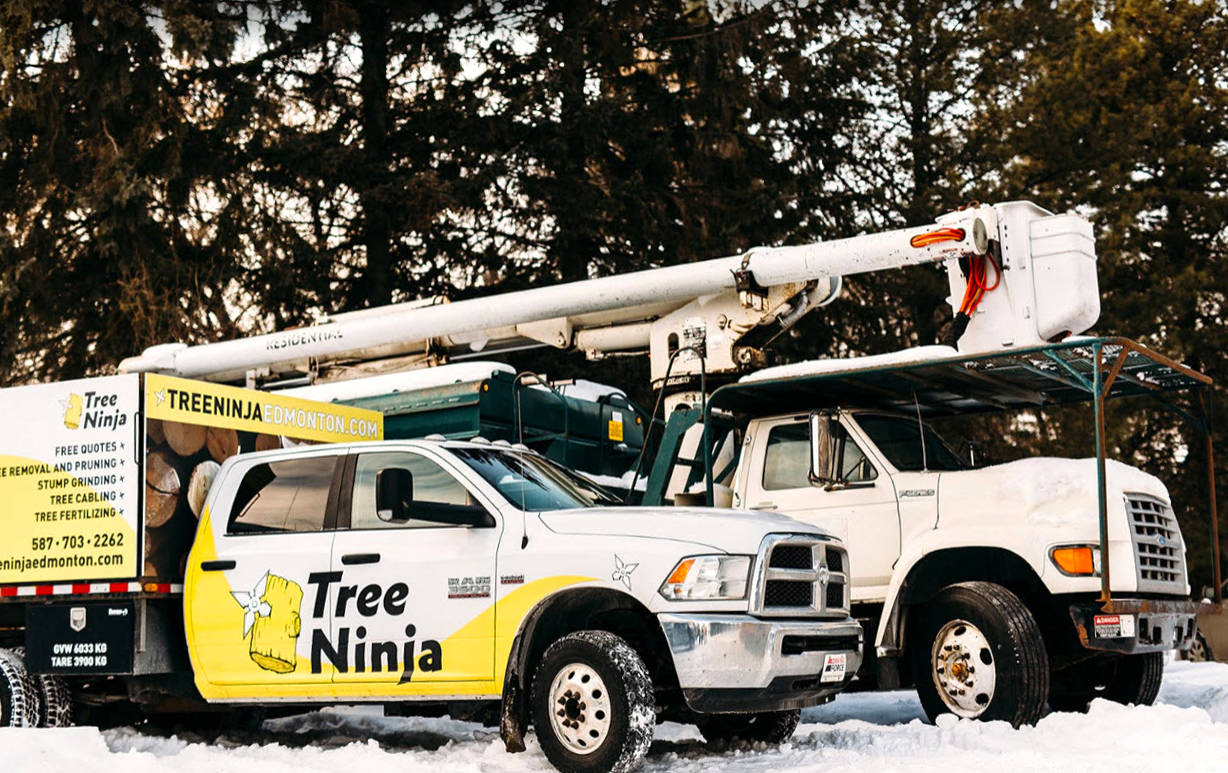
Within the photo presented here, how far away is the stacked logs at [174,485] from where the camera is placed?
9.65 meters

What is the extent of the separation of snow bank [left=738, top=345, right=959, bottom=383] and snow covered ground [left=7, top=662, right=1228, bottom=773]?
8.36 ft

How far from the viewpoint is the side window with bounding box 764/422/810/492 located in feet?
35.8

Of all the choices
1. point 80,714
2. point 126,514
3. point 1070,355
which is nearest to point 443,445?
point 126,514

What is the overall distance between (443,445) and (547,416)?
4.55 m

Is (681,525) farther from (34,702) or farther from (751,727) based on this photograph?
(34,702)

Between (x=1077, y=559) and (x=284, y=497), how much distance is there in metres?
5.30

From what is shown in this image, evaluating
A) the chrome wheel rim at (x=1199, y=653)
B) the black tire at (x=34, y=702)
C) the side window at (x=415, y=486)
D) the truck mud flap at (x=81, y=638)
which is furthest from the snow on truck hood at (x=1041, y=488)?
the chrome wheel rim at (x=1199, y=653)

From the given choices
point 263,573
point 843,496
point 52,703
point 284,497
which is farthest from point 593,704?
point 52,703

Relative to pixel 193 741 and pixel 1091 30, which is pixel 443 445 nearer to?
pixel 193 741

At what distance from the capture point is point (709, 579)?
309 inches

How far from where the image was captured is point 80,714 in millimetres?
10281

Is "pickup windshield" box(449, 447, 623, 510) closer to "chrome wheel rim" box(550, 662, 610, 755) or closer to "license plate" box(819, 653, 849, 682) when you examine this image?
"chrome wheel rim" box(550, 662, 610, 755)

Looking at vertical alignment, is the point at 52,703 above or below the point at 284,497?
below

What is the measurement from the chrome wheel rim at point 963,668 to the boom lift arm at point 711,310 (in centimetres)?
239
